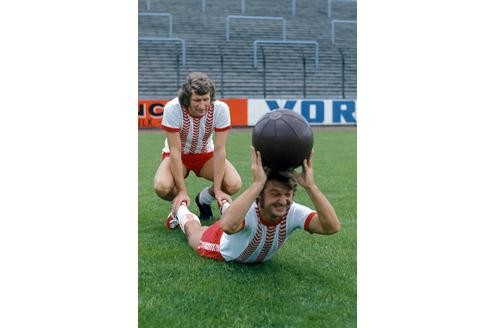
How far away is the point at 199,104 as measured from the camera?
213 inches

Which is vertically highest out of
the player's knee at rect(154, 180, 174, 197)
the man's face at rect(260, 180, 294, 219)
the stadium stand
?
the stadium stand

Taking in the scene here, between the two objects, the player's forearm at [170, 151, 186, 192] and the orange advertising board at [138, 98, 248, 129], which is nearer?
the player's forearm at [170, 151, 186, 192]

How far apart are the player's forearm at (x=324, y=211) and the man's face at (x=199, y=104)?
1.72 meters

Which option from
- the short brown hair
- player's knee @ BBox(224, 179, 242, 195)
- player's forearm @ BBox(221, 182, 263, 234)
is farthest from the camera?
player's knee @ BBox(224, 179, 242, 195)

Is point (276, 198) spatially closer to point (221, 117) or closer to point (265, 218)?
point (265, 218)

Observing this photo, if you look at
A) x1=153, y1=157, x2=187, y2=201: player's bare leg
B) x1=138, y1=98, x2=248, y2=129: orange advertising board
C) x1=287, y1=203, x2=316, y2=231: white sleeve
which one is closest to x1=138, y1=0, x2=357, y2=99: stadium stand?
x1=138, y1=98, x2=248, y2=129: orange advertising board

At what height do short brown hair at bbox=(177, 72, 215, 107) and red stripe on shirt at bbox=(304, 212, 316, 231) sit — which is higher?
short brown hair at bbox=(177, 72, 215, 107)

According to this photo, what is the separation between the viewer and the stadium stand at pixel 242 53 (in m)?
22.9

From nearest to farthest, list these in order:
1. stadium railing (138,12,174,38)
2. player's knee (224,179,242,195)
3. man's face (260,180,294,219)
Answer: man's face (260,180,294,219)
player's knee (224,179,242,195)
stadium railing (138,12,174,38)

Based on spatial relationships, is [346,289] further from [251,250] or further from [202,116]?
[202,116]

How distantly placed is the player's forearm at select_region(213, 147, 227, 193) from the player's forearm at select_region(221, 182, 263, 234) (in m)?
1.85

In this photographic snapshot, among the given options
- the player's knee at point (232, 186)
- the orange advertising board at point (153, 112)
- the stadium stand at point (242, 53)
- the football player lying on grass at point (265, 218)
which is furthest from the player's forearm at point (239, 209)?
the stadium stand at point (242, 53)

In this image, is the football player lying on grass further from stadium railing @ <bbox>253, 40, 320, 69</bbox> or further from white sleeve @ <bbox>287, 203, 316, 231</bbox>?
stadium railing @ <bbox>253, 40, 320, 69</bbox>

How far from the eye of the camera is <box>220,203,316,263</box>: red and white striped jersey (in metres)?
4.22
